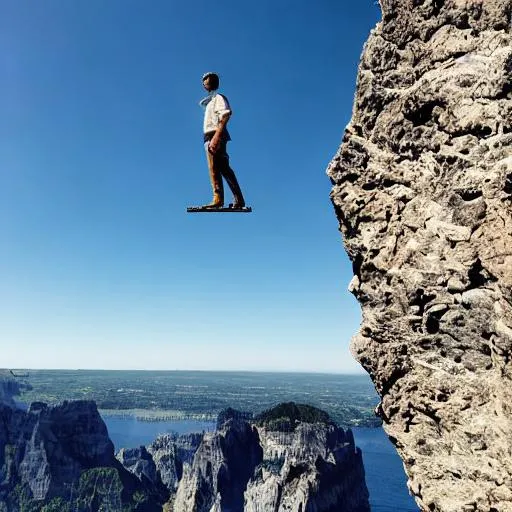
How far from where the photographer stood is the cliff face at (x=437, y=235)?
6582 millimetres

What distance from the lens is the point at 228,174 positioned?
8.33m

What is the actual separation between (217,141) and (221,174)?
70 cm

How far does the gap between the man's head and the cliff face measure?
103 inches

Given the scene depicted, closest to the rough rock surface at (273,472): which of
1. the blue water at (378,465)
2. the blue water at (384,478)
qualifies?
the blue water at (384,478)

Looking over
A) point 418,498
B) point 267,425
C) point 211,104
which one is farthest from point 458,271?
point 267,425

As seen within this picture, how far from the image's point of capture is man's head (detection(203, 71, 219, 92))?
8.03 m

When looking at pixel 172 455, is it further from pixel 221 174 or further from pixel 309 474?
pixel 221 174

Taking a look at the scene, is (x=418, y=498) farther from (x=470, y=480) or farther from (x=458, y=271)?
(x=458, y=271)

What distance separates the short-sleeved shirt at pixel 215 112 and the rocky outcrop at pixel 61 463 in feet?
284

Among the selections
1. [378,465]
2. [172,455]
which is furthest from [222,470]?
[378,465]

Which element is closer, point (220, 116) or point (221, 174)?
point (220, 116)

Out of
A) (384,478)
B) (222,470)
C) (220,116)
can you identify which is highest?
(220,116)

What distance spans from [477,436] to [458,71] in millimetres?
5715

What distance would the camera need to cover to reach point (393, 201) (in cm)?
793
